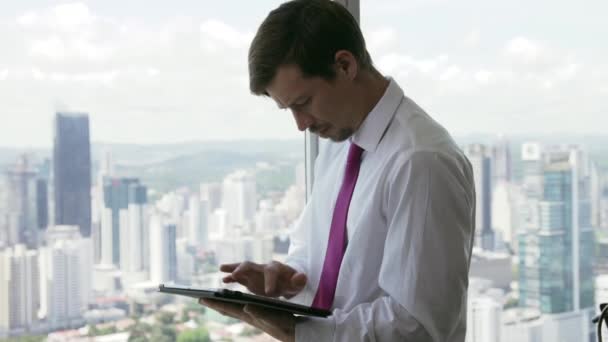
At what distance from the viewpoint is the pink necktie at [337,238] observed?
1634mm

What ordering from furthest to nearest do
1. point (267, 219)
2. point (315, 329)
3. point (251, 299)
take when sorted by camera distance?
1. point (267, 219)
2. point (315, 329)
3. point (251, 299)

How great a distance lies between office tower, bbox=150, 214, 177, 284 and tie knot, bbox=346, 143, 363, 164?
1.95 ft

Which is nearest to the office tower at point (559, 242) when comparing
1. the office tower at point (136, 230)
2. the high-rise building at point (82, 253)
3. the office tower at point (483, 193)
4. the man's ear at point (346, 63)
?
the office tower at point (483, 193)

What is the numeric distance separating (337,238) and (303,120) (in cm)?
28

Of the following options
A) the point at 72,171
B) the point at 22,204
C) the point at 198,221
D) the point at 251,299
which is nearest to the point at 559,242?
the point at 198,221

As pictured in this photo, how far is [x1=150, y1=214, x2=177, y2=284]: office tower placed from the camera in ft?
6.58

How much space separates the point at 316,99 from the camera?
1537mm

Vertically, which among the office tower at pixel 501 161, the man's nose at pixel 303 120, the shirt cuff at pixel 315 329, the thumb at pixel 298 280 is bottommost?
the shirt cuff at pixel 315 329

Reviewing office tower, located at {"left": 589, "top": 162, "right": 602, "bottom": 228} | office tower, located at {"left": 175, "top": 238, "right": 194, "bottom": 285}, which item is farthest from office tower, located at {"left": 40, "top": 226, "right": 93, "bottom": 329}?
office tower, located at {"left": 589, "top": 162, "right": 602, "bottom": 228}

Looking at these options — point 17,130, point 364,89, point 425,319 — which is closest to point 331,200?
point 364,89

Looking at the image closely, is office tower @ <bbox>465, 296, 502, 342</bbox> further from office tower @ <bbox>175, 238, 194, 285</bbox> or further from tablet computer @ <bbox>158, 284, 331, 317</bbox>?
tablet computer @ <bbox>158, 284, 331, 317</bbox>

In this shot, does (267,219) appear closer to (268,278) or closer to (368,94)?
(268,278)

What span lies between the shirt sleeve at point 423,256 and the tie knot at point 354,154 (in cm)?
23

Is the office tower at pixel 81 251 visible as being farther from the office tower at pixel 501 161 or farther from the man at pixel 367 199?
the office tower at pixel 501 161
